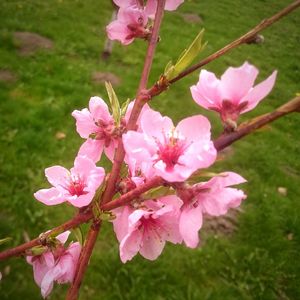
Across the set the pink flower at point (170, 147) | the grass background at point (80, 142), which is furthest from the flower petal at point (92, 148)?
the grass background at point (80, 142)

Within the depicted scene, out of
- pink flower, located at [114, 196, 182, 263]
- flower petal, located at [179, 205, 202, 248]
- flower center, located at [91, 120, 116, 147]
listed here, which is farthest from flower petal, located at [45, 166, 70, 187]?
flower petal, located at [179, 205, 202, 248]

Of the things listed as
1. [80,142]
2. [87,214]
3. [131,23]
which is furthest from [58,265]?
[80,142]

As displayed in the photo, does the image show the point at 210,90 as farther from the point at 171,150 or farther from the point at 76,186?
the point at 76,186

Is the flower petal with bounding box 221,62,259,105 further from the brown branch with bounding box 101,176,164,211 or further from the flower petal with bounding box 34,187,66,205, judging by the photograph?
the flower petal with bounding box 34,187,66,205

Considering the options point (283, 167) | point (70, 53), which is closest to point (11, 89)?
point (70, 53)

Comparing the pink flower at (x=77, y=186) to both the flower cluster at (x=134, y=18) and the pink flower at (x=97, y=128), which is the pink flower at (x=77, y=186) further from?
the flower cluster at (x=134, y=18)

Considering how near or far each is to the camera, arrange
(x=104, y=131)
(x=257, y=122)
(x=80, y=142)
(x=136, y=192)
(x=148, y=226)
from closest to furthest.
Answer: (x=257, y=122) → (x=136, y=192) → (x=148, y=226) → (x=104, y=131) → (x=80, y=142)
